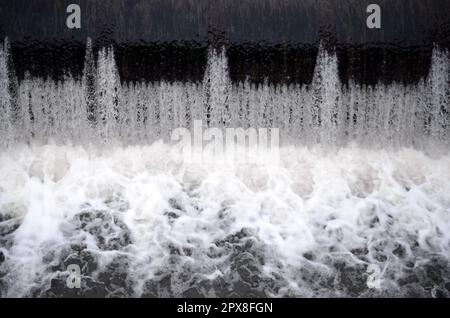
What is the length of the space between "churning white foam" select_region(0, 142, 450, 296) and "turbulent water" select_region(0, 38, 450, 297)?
25mm

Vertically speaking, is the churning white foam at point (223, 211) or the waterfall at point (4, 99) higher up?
the waterfall at point (4, 99)

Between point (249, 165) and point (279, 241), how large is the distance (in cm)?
183

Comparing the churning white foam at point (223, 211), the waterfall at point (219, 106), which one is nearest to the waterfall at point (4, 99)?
the waterfall at point (219, 106)

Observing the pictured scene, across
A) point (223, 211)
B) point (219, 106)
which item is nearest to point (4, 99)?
point (219, 106)

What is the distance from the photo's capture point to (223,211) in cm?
914

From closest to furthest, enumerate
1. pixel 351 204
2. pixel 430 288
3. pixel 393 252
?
pixel 430 288 → pixel 393 252 → pixel 351 204

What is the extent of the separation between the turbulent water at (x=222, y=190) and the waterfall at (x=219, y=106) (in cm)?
2

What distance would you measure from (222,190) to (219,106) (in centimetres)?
158

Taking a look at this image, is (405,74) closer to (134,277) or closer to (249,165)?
(249,165)

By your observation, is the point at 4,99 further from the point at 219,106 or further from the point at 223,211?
the point at 223,211

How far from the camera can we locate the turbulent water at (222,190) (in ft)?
26.3

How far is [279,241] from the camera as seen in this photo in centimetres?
864

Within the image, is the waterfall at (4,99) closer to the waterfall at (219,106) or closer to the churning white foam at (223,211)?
the waterfall at (219,106)

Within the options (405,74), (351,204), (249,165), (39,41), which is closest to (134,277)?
(249,165)
